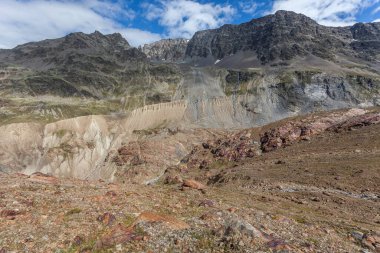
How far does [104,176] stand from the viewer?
12800 cm

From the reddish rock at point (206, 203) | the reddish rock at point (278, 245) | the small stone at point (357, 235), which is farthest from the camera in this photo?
the reddish rock at point (206, 203)

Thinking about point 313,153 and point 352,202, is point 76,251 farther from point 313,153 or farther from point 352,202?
point 313,153

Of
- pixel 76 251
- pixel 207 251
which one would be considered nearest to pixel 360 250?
pixel 207 251

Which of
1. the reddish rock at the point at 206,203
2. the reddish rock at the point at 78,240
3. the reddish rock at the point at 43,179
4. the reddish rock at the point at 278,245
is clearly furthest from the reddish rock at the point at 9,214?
the reddish rock at the point at 278,245

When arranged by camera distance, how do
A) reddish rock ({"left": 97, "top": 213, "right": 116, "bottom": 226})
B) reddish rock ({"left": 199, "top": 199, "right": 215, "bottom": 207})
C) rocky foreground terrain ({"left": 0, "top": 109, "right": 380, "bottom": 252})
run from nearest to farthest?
rocky foreground terrain ({"left": 0, "top": 109, "right": 380, "bottom": 252}) < reddish rock ({"left": 97, "top": 213, "right": 116, "bottom": 226}) < reddish rock ({"left": 199, "top": 199, "right": 215, "bottom": 207})

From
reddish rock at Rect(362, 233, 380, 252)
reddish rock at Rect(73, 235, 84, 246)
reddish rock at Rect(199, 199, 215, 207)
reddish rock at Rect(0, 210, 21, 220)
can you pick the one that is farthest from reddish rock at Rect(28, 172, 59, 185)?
reddish rock at Rect(362, 233, 380, 252)

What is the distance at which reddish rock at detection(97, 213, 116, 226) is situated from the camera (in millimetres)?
19422

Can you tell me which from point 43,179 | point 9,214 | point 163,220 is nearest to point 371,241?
point 163,220

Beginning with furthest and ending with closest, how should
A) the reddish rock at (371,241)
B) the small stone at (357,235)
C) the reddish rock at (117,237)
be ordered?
the small stone at (357,235), the reddish rock at (371,241), the reddish rock at (117,237)

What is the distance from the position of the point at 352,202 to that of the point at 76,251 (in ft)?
91.4

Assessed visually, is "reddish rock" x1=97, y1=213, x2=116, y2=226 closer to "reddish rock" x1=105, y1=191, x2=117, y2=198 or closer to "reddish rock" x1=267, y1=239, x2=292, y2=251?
"reddish rock" x1=105, y1=191, x2=117, y2=198

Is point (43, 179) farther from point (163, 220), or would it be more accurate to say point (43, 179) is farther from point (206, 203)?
point (163, 220)

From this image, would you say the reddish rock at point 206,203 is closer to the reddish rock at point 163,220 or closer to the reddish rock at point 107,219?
the reddish rock at point 163,220

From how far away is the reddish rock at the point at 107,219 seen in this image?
19.4m
